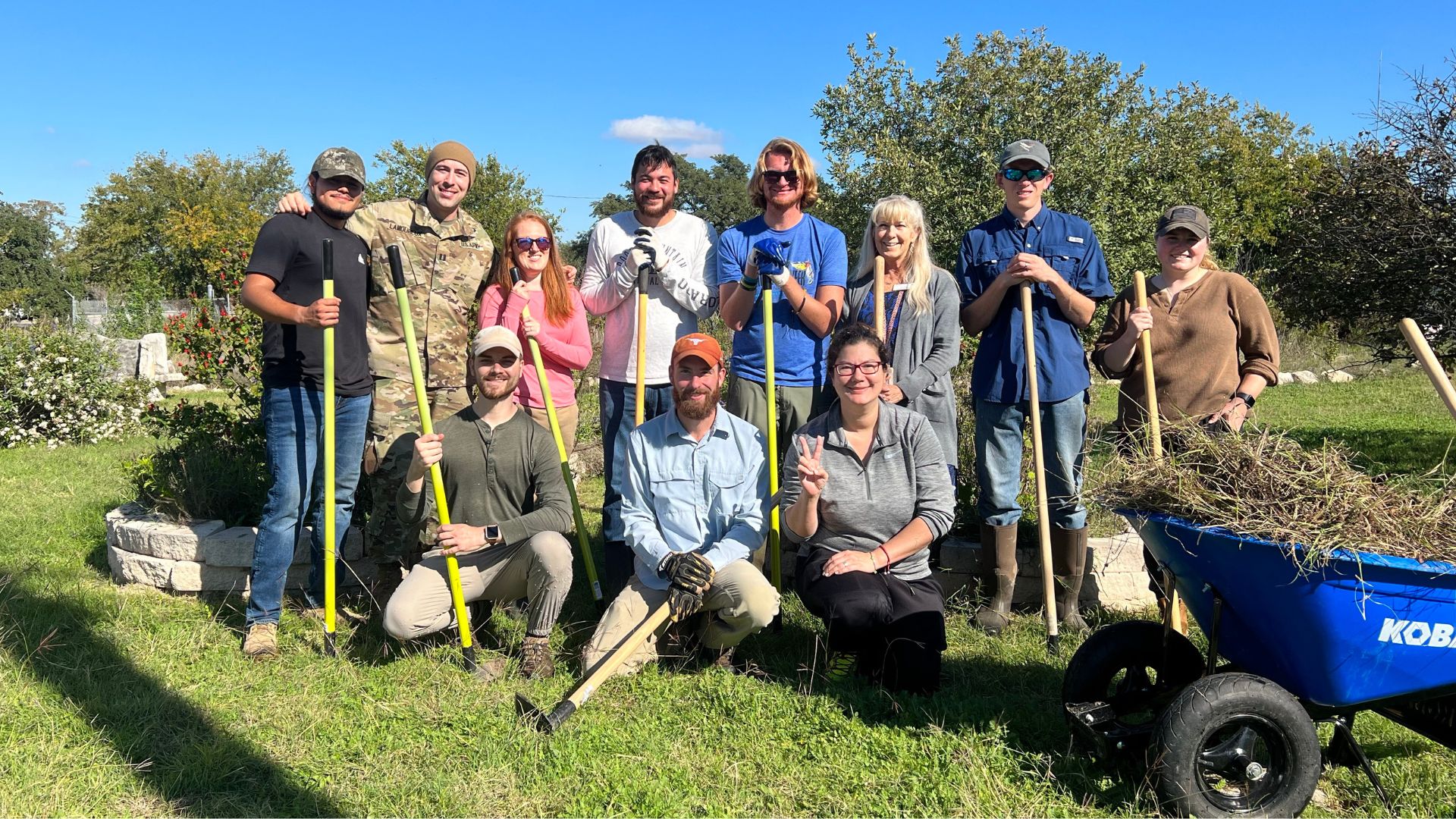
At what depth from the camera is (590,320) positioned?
13.0 meters

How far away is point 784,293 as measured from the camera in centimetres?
448

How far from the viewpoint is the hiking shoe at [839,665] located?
3.95m

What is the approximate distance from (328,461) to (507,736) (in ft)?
4.94

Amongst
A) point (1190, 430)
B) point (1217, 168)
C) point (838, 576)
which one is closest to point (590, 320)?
point (838, 576)

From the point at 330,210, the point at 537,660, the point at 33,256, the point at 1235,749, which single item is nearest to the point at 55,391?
the point at 330,210

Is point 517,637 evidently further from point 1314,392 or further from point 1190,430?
point 1314,392

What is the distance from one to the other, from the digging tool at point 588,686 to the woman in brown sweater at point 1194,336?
221cm

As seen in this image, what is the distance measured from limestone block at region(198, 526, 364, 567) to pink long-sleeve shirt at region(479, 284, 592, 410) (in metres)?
1.28

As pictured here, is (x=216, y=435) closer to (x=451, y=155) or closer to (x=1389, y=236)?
(x=451, y=155)

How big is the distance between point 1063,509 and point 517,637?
2.62 meters

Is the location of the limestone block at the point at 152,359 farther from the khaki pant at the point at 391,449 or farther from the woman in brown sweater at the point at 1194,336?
the woman in brown sweater at the point at 1194,336

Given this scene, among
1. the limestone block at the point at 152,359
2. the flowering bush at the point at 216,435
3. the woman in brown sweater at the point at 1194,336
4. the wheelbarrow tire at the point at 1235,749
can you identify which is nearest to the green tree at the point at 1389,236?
the woman in brown sweater at the point at 1194,336

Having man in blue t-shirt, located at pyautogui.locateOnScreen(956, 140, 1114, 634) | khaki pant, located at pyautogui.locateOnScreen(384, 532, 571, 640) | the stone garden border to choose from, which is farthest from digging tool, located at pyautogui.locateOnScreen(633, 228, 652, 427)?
the stone garden border

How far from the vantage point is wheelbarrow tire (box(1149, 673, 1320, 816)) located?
2.72 metres
